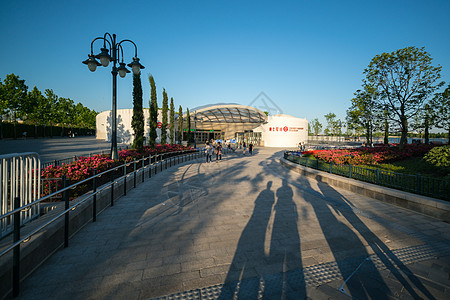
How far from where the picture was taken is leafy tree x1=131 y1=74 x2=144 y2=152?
13539mm

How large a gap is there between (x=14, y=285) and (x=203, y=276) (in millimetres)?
2255

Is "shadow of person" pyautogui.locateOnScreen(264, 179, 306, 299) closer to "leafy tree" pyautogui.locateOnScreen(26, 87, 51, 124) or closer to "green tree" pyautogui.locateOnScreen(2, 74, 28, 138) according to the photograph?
"green tree" pyautogui.locateOnScreen(2, 74, 28, 138)

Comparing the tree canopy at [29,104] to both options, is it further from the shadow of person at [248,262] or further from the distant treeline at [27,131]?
the shadow of person at [248,262]

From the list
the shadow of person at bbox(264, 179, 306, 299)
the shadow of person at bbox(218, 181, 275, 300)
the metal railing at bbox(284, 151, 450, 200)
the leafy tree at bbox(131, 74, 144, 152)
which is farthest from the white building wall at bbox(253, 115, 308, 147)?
the shadow of person at bbox(218, 181, 275, 300)

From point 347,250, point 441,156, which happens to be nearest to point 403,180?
point 441,156

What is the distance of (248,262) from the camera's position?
132 inches

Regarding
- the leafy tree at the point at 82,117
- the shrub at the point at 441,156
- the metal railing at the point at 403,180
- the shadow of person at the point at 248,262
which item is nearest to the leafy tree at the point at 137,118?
the shadow of person at the point at 248,262

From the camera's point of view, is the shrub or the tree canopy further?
the tree canopy

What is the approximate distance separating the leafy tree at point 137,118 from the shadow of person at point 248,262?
33.7 feet

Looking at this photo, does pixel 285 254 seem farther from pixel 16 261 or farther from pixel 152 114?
pixel 152 114

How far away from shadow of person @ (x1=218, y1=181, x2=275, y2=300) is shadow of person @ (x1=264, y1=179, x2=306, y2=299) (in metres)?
0.18

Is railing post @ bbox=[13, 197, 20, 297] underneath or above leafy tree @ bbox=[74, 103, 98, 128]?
underneath

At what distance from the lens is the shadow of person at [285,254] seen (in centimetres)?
276

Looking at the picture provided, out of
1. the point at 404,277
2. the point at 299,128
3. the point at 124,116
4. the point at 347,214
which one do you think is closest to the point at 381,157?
the point at 347,214
